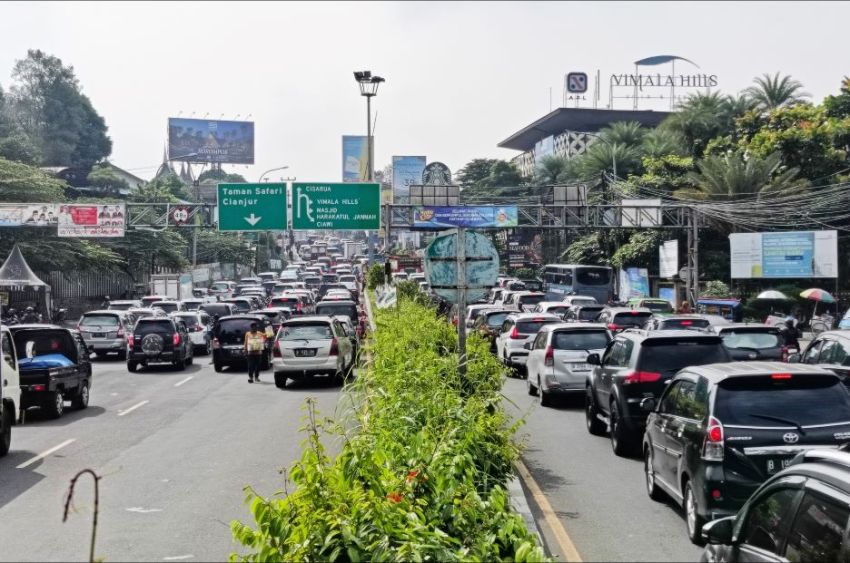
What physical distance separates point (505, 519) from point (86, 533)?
5.29 meters

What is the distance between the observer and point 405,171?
356 ft

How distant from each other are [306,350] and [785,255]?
90.8ft

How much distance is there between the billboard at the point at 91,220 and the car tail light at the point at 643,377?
33353mm

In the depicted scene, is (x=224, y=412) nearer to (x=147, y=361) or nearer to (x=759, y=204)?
(x=147, y=361)

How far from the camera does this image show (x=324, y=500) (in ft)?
15.8

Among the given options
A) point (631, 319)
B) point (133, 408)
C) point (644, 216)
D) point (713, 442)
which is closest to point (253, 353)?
point (133, 408)

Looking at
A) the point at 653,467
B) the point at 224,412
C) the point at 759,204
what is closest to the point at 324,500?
the point at 653,467

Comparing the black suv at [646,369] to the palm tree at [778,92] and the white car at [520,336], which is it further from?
the palm tree at [778,92]

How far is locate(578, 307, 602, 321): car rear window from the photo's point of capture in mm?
32031

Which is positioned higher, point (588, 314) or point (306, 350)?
point (588, 314)

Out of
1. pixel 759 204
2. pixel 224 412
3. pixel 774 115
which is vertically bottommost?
pixel 224 412

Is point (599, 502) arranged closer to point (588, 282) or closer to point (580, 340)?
point (580, 340)

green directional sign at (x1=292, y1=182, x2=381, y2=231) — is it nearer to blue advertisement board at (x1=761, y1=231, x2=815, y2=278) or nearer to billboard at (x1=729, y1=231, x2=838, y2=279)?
billboard at (x1=729, y1=231, x2=838, y2=279)

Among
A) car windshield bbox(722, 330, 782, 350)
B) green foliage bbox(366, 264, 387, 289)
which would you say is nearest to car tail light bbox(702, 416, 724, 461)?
car windshield bbox(722, 330, 782, 350)
